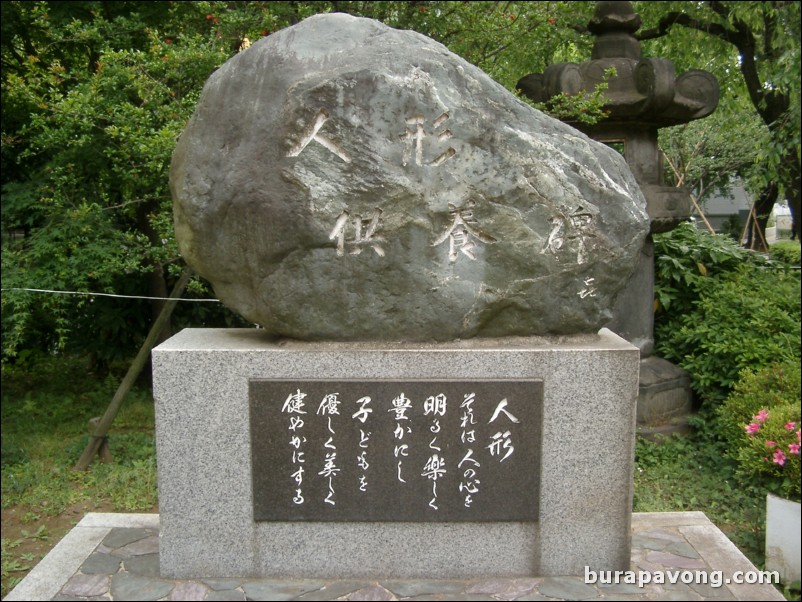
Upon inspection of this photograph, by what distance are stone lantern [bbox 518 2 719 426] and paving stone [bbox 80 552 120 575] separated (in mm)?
4185

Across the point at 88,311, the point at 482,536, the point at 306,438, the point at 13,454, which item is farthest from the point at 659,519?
the point at 88,311

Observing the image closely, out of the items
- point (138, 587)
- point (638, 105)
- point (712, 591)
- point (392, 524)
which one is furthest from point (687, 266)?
point (138, 587)

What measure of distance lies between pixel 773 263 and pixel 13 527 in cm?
Result: 680

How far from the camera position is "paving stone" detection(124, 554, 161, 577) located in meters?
3.50

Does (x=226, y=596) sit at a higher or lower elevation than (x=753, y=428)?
lower

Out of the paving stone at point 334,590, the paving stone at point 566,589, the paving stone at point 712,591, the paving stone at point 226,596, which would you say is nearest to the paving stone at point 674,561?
the paving stone at point 712,591

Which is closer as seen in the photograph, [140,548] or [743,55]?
[140,548]

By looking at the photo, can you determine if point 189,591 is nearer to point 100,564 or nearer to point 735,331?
point 100,564

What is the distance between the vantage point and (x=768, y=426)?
4.36 m

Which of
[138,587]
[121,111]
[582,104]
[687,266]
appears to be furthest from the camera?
[687,266]

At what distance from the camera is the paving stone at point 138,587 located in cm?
328

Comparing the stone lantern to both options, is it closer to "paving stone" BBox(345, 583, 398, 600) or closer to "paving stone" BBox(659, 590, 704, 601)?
"paving stone" BBox(659, 590, 704, 601)

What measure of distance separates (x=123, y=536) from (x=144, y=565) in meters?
0.41

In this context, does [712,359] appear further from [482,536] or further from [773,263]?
[482,536]
